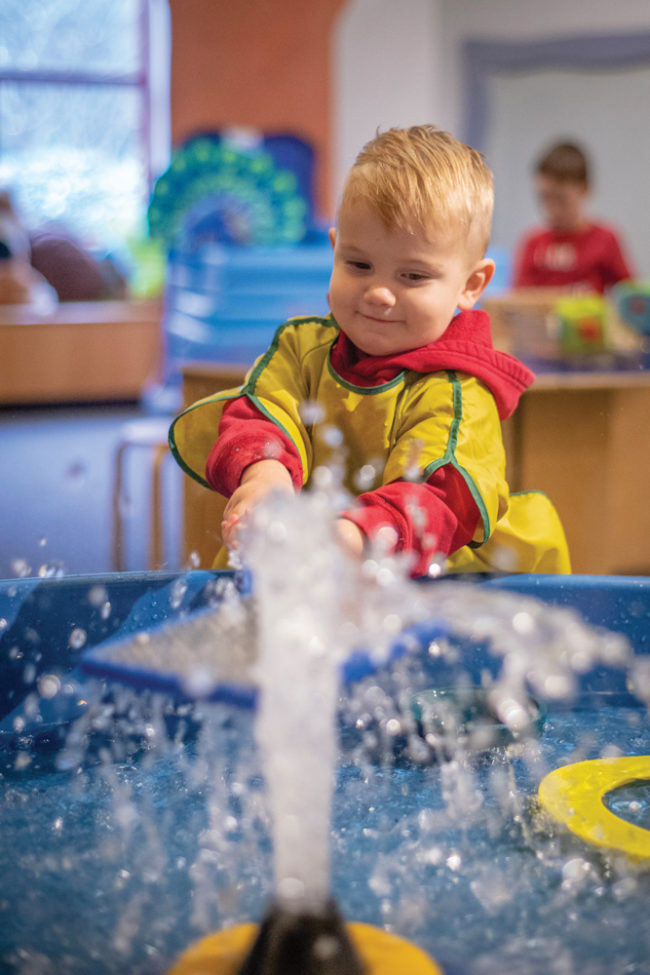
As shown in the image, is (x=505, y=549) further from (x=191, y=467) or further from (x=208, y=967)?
(x=208, y=967)

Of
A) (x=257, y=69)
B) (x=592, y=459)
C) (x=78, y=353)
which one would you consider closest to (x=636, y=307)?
(x=592, y=459)

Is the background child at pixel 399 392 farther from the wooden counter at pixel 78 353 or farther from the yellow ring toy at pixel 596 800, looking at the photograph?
the wooden counter at pixel 78 353

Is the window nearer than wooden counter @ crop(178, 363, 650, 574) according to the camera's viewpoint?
No

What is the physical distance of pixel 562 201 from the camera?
341cm

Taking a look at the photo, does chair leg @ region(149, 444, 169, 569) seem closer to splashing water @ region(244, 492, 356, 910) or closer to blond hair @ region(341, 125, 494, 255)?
blond hair @ region(341, 125, 494, 255)

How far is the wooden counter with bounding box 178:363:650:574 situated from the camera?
2.42 m

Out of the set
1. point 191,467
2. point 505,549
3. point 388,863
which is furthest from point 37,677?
point 505,549

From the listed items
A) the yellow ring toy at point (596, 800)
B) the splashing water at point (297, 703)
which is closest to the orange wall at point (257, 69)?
the yellow ring toy at point (596, 800)

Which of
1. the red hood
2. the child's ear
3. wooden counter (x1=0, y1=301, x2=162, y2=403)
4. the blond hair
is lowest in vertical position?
wooden counter (x1=0, y1=301, x2=162, y2=403)

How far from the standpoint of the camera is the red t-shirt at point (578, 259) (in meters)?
3.48

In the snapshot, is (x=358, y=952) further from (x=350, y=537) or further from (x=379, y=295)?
(x=379, y=295)

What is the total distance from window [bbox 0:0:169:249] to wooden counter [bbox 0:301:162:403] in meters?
1.05

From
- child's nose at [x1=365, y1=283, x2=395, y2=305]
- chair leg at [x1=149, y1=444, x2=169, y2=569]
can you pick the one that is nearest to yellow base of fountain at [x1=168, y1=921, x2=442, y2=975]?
child's nose at [x1=365, y1=283, x2=395, y2=305]

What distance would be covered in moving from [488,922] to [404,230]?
622 mm
